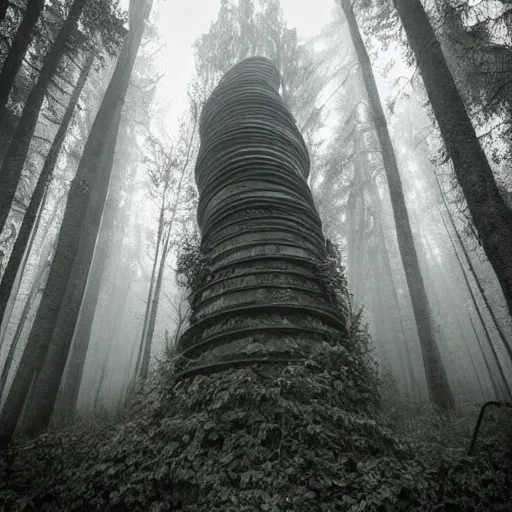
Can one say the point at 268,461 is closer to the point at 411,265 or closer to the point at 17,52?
the point at 17,52

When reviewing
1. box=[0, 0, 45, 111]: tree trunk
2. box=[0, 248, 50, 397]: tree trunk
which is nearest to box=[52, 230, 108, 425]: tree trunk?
box=[0, 248, 50, 397]: tree trunk

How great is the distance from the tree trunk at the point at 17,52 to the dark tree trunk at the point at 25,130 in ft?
1.15

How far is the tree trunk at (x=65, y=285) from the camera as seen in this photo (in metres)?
5.12

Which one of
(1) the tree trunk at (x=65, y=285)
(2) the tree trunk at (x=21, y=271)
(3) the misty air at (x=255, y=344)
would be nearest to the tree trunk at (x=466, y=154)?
(3) the misty air at (x=255, y=344)

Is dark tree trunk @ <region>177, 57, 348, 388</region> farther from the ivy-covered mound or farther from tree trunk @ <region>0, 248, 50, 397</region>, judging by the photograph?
tree trunk @ <region>0, 248, 50, 397</region>

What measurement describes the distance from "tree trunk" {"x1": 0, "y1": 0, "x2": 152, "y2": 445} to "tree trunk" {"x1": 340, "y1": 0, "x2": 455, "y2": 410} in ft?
23.3

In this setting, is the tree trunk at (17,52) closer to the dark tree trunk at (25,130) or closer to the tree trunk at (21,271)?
the dark tree trunk at (25,130)

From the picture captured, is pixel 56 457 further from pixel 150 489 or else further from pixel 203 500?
pixel 203 500

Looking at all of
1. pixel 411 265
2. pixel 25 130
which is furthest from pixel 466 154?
pixel 25 130

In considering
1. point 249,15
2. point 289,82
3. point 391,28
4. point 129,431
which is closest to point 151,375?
point 129,431

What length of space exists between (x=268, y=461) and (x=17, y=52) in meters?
6.90

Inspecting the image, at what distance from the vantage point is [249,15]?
15719 mm

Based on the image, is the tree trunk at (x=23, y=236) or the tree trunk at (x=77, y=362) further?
the tree trunk at (x=77, y=362)

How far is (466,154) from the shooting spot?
3.89 m
